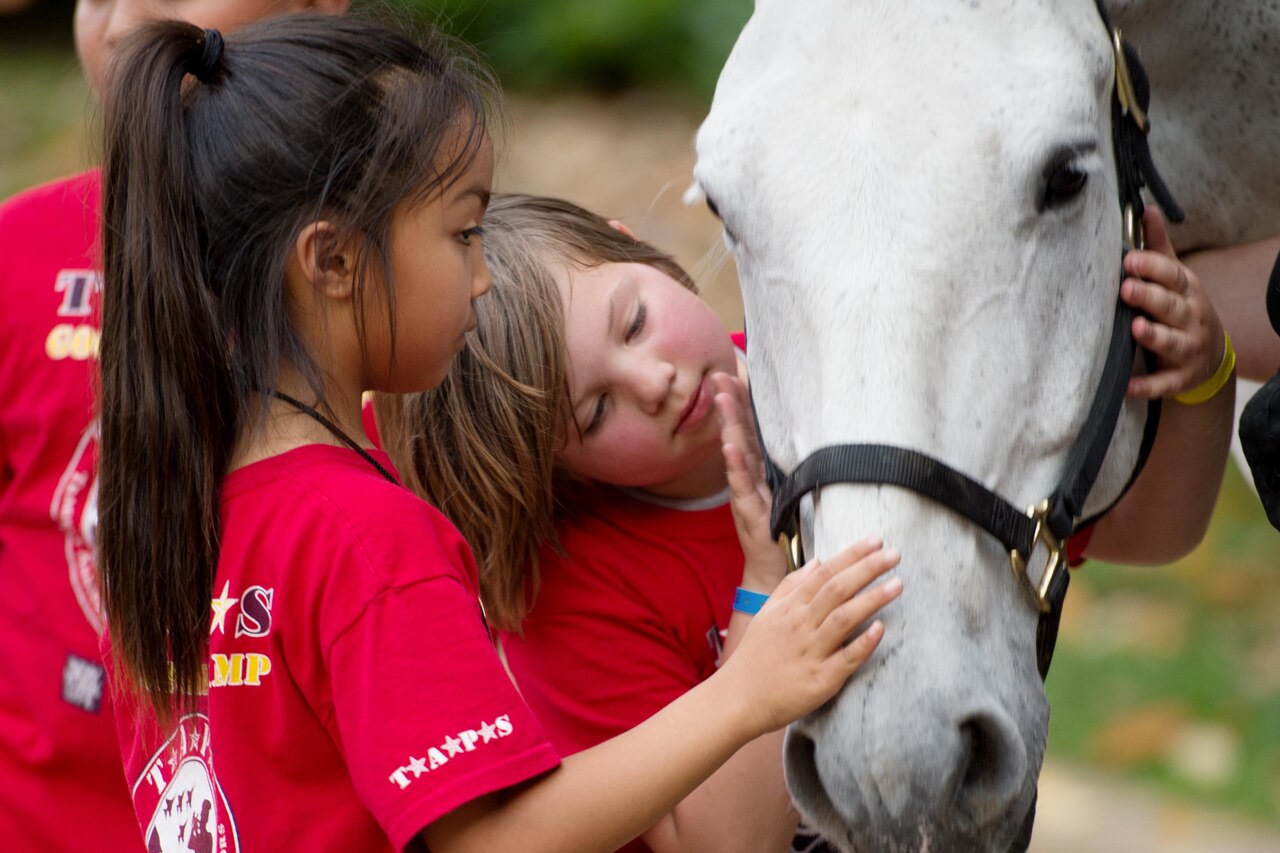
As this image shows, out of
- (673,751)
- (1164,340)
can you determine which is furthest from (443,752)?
(1164,340)


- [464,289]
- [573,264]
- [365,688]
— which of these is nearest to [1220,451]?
[573,264]

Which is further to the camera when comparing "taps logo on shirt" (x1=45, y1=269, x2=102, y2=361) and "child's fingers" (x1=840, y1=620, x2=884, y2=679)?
"taps logo on shirt" (x1=45, y1=269, x2=102, y2=361)

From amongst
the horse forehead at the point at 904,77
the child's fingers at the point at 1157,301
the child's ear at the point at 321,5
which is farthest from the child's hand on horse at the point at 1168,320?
the child's ear at the point at 321,5

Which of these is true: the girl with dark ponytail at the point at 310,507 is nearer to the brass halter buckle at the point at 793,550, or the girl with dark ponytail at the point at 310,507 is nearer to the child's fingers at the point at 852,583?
the child's fingers at the point at 852,583

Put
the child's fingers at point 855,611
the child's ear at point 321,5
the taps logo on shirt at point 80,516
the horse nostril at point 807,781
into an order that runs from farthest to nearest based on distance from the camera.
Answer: the child's ear at point 321,5 → the taps logo on shirt at point 80,516 → the horse nostril at point 807,781 → the child's fingers at point 855,611

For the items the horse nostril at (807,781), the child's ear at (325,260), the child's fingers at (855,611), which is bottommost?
the horse nostril at (807,781)

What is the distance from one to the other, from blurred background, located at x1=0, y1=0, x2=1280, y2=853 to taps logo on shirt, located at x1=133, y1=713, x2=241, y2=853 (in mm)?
768

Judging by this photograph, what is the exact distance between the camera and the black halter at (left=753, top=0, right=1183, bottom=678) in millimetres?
1556

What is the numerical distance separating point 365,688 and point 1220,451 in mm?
1324

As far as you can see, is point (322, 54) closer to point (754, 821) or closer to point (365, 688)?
point (365, 688)

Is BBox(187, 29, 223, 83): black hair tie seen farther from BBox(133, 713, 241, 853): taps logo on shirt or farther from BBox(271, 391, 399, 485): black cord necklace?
BBox(133, 713, 241, 853): taps logo on shirt

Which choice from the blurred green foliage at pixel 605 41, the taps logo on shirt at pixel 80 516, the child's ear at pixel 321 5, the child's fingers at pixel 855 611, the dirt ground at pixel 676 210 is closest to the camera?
the child's fingers at pixel 855 611

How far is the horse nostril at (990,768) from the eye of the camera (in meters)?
1.50

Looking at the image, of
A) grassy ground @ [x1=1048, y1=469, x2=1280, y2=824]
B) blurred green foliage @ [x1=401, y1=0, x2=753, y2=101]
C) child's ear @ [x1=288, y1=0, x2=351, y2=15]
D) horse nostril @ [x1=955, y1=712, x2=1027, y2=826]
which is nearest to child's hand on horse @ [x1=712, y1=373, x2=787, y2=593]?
horse nostril @ [x1=955, y1=712, x2=1027, y2=826]
